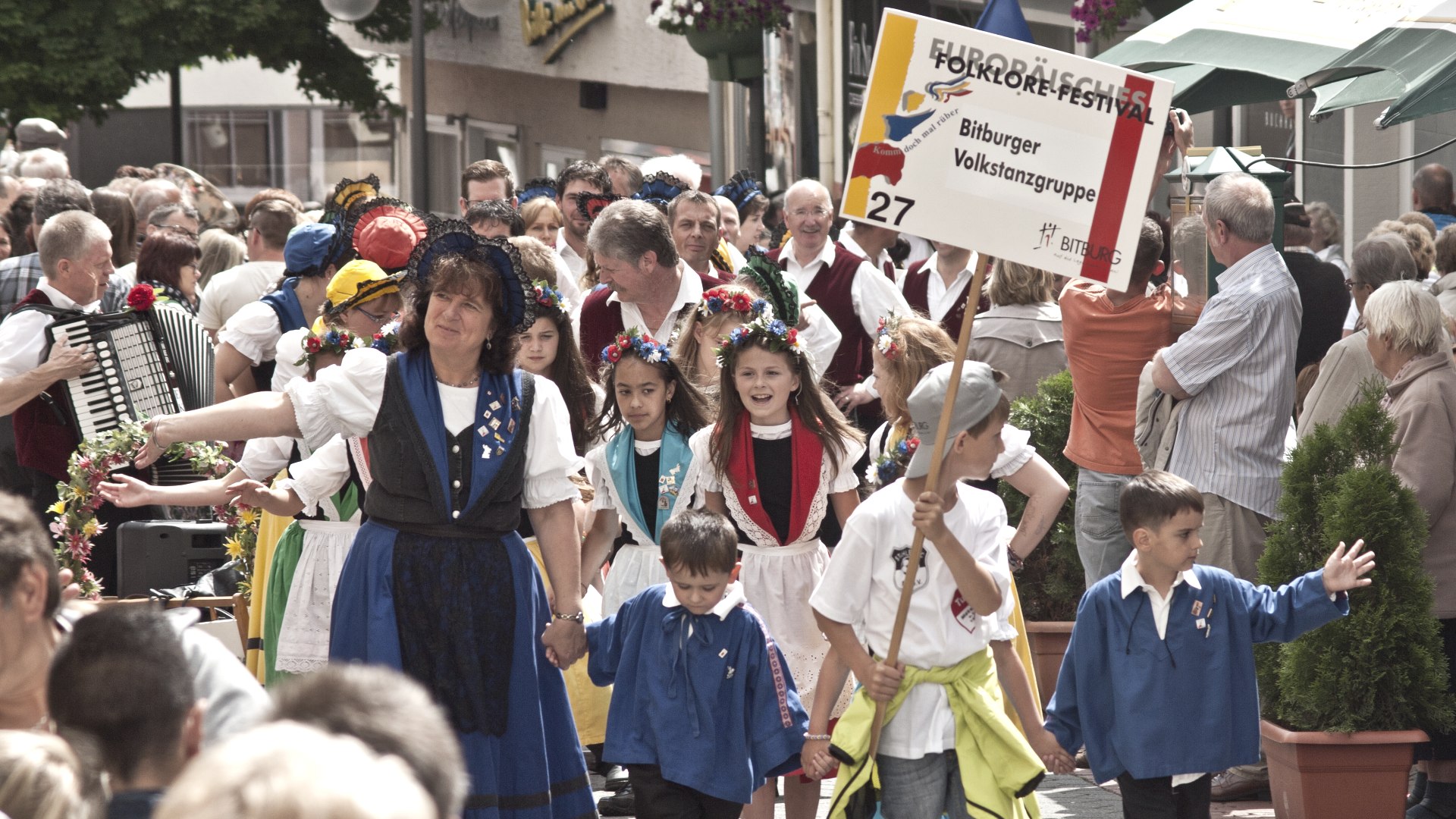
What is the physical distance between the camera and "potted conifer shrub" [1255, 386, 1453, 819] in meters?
5.90

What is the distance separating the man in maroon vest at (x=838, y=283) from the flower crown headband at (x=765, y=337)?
235 centimetres

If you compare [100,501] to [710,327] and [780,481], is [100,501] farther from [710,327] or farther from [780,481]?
[780,481]

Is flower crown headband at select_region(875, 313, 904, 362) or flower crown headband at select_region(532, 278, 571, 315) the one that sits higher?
flower crown headband at select_region(532, 278, 571, 315)

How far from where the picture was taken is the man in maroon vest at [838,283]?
29.1 feet

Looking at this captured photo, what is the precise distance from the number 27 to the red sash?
121 cm

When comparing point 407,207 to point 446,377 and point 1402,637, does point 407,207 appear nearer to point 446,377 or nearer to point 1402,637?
point 446,377

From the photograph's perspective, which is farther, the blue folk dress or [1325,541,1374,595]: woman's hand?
[1325,541,1374,595]: woman's hand

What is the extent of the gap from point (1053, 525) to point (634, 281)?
2140mm

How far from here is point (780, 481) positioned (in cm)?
599

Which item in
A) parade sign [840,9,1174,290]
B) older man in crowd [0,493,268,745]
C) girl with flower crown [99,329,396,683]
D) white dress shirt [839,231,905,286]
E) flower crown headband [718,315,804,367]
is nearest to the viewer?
older man in crowd [0,493,268,745]

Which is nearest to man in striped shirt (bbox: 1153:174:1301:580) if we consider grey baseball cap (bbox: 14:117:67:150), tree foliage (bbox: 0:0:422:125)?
grey baseball cap (bbox: 14:117:67:150)

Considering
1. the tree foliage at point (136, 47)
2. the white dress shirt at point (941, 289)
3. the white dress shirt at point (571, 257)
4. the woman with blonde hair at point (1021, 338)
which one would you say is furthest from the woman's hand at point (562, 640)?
the tree foliage at point (136, 47)

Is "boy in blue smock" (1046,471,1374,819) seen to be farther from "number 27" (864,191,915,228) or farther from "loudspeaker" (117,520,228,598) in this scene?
"loudspeaker" (117,520,228,598)

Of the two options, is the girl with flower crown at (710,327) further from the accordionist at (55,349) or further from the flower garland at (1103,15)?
the flower garland at (1103,15)
